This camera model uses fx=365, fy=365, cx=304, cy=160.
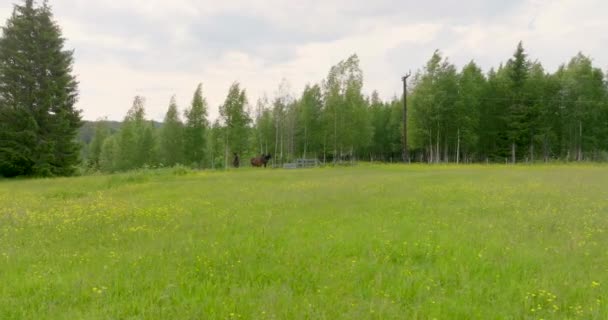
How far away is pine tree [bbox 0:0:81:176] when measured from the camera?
29.0 meters


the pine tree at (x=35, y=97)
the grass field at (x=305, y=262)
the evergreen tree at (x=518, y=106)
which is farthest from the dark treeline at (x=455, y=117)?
the grass field at (x=305, y=262)

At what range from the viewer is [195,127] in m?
55.0

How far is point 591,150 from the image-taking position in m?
53.8

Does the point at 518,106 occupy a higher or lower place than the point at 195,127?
higher

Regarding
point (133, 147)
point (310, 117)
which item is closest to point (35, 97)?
point (133, 147)

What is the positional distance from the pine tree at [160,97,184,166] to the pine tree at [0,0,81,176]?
23894 millimetres

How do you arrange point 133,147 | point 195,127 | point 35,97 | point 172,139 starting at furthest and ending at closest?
point 133,147 → point 172,139 → point 195,127 → point 35,97

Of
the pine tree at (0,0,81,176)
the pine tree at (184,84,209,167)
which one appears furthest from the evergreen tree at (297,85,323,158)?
the pine tree at (0,0,81,176)

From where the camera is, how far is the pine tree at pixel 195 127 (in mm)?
55062

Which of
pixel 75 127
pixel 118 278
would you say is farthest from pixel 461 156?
pixel 118 278

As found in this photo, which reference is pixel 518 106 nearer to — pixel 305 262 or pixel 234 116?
pixel 234 116

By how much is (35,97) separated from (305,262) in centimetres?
3329

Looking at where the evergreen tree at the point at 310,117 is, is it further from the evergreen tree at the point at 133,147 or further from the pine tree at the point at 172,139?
the evergreen tree at the point at 133,147

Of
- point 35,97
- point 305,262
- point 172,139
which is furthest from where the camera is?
point 172,139
